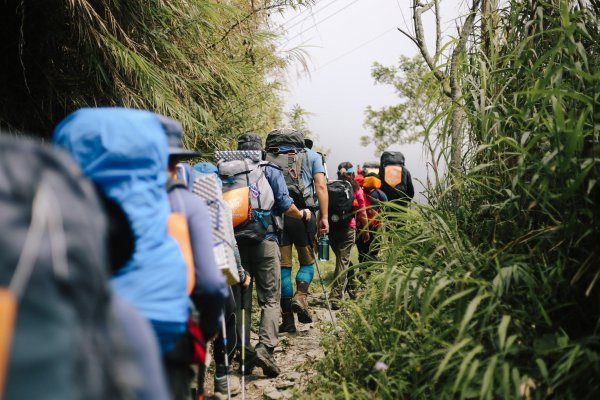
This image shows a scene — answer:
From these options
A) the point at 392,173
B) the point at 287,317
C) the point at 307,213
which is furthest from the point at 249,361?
the point at 392,173

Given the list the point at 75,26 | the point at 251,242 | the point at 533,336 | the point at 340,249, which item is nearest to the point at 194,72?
the point at 75,26

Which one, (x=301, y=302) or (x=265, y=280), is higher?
(x=265, y=280)

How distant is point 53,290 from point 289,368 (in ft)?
11.9

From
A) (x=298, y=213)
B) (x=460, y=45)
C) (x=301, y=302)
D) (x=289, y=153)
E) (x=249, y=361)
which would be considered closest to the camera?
(x=460, y=45)

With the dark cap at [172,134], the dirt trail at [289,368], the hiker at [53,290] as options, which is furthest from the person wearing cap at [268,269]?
the hiker at [53,290]

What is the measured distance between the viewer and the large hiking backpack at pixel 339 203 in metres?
6.21

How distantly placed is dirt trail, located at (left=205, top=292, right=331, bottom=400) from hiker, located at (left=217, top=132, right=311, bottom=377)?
0.11m

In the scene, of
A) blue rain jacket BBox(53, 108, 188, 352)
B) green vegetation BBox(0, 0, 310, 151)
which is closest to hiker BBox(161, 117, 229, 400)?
blue rain jacket BBox(53, 108, 188, 352)

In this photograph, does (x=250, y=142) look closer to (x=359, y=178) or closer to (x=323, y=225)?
(x=323, y=225)

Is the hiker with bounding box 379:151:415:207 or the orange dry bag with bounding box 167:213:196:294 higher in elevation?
the hiker with bounding box 379:151:415:207

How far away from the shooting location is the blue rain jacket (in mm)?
1481

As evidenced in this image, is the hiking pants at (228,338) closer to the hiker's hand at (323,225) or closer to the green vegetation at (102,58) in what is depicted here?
the green vegetation at (102,58)

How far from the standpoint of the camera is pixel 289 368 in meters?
4.23

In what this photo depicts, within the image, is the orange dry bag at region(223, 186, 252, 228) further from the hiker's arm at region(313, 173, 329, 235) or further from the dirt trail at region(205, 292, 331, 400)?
the hiker's arm at region(313, 173, 329, 235)
